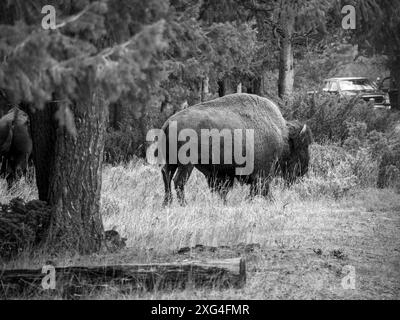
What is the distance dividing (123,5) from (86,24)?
0.86 metres

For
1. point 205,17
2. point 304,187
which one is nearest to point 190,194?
point 304,187

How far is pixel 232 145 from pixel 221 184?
0.65 m

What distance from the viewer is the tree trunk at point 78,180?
22.4 feet

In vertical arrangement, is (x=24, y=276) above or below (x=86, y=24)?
below

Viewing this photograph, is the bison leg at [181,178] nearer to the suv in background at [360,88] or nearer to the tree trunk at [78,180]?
the tree trunk at [78,180]

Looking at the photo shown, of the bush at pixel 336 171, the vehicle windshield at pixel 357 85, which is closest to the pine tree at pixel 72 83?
the bush at pixel 336 171

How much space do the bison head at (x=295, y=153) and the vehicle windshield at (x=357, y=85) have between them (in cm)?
1927

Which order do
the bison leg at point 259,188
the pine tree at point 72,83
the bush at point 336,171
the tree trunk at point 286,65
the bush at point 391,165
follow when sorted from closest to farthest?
the pine tree at point 72,83, the bison leg at point 259,188, the bush at point 336,171, the bush at point 391,165, the tree trunk at point 286,65

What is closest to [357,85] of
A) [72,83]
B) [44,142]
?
[44,142]

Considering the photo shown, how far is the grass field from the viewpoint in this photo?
6.19 m

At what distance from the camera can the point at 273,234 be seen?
8.25 meters

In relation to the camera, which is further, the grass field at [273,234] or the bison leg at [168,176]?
the bison leg at [168,176]

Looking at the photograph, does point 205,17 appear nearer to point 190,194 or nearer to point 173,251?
point 173,251
